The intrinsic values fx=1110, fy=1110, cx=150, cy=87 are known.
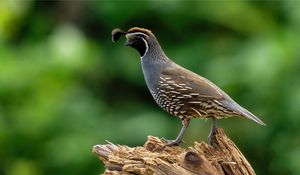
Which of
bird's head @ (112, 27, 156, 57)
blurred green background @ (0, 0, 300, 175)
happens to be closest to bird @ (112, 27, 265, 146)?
bird's head @ (112, 27, 156, 57)

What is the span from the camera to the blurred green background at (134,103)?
36.4 ft

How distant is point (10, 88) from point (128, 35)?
4.70 m

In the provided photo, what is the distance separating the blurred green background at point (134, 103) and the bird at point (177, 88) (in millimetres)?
3823

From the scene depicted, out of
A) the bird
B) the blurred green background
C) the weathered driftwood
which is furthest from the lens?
the blurred green background

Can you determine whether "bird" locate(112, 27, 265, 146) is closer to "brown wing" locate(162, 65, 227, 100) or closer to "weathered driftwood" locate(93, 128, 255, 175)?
"brown wing" locate(162, 65, 227, 100)

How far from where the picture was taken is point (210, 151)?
6.46 meters

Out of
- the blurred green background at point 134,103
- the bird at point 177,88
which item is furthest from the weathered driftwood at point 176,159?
the blurred green background at point 134,103

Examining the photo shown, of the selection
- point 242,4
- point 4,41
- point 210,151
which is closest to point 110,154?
point 210,151

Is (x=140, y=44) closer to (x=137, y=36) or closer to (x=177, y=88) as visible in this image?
(x=137, y=36)

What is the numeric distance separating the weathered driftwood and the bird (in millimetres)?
144

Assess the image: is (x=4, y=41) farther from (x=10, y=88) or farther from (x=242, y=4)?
(x=242, y=4)

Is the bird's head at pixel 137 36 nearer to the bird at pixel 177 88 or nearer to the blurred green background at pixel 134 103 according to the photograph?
the bird at pixel 177 88

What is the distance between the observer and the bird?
6.72 meters

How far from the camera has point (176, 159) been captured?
6348 millimetres
